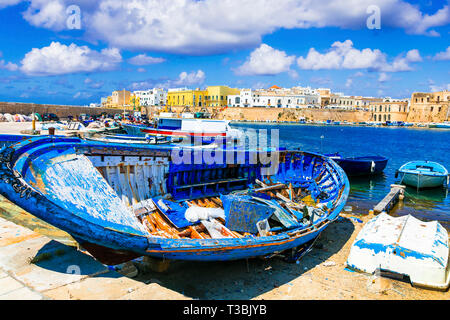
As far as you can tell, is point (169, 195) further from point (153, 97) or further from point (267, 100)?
point (267, 100)

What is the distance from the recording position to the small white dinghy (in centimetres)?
757

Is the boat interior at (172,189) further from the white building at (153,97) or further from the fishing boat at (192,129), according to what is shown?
the white building at (153,97)

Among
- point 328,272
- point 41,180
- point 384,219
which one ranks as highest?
point 41,180

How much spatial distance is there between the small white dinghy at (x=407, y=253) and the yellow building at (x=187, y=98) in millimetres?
104865

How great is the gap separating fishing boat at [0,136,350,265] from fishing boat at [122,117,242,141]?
11500mm

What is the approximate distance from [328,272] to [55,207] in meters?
6.86

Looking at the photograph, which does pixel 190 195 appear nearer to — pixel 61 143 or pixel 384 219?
pixel 61 143

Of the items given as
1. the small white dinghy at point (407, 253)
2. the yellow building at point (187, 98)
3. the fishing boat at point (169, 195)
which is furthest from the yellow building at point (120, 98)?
the small white dinghy at point (407, 253)

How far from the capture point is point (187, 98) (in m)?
114

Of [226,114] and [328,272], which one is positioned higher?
[226,114]

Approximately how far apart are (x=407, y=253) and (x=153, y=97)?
116 meters

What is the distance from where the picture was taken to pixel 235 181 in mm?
12180

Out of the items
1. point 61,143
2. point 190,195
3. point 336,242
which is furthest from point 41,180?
point 336,242
